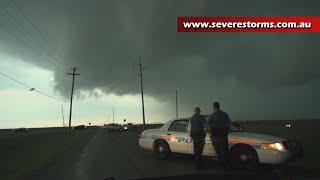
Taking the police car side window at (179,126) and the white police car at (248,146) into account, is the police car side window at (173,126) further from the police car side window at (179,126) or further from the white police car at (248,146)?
the white police car at (248,146)

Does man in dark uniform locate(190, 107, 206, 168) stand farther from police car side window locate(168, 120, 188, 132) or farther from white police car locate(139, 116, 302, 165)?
police car side window locate(168, 120, 188, 132)

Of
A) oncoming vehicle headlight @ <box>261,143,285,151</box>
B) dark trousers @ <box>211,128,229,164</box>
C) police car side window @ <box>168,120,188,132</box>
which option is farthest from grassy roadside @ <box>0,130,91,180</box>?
oncoming vehicle headlight @ <box>261,143,285,151</box>

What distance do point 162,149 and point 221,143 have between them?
3537mm

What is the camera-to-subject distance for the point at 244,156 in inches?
535

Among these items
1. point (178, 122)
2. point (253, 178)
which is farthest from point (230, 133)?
point (253, 178)

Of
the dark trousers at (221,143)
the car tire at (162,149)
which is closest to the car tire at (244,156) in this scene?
the dark trousers at (221,143)

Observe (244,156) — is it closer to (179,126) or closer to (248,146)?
(248,146)

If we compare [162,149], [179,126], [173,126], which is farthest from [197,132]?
[162,149]

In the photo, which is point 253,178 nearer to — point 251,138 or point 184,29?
→ point 251,138

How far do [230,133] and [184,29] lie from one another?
12691 mm

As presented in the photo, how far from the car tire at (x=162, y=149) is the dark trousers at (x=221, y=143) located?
10.0 feet

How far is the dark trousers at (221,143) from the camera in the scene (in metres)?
13.7

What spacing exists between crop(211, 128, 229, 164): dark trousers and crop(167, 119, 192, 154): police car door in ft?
5.92

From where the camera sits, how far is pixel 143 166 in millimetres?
14570
